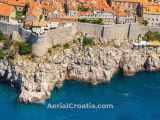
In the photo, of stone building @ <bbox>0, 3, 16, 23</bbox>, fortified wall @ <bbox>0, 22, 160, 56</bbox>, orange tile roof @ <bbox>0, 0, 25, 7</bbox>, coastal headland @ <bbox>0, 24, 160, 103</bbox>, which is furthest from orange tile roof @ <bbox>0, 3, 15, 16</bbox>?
coastal headland @ <bbox>0, 24, 160, 103</bbox>

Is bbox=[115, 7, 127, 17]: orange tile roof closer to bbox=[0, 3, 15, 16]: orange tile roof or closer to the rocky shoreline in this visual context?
the rocky shoreline

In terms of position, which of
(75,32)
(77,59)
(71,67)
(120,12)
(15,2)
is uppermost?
(15,2)

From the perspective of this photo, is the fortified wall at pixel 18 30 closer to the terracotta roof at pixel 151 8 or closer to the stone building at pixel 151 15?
the stone building at pixel 151 15

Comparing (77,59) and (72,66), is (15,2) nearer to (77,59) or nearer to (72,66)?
(77,59)

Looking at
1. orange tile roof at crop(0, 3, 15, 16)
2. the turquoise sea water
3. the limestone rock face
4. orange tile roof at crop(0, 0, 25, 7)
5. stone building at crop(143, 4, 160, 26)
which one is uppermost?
orange tile roof at crop(0, 0, 25, 7)

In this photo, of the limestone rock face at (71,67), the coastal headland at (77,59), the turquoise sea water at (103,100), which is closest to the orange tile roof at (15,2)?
the coastal headland at (77,59)

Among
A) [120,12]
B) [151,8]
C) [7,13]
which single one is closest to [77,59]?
[120,12]

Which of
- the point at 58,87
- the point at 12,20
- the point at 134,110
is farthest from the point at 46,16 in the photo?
the point at 134,110
